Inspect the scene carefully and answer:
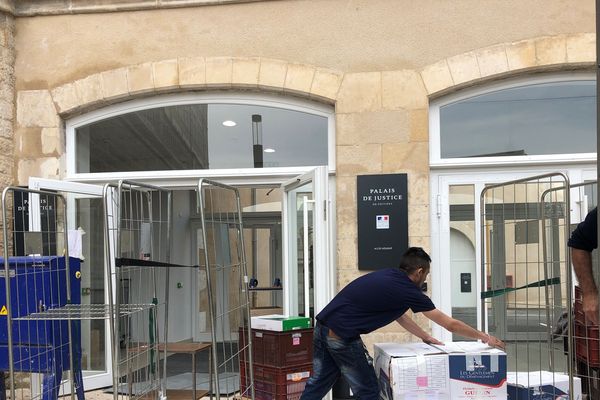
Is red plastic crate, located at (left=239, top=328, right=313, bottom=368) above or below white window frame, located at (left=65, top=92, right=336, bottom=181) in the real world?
below

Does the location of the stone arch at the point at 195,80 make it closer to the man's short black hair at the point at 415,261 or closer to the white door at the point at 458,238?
the white door at the point at 458,238

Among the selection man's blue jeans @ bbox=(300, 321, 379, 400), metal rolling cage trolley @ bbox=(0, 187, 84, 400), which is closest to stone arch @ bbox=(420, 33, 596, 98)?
man's blue jeans @ bbox=(300, 321, 379, 400)

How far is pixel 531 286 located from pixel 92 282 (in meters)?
Result: 4.60

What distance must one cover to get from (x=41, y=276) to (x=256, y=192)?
3512 millimetres

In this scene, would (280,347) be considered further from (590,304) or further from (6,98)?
(6,98)

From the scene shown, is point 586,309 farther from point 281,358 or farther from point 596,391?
point 281,358

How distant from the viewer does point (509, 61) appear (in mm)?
5590

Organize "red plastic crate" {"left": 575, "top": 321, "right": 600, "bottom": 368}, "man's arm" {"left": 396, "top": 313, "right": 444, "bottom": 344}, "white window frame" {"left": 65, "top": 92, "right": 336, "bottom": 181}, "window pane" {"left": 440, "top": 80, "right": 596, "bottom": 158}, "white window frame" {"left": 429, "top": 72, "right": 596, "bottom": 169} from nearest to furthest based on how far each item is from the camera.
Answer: "red plastic crate" {"left": 575, "top": 321, "right": 600, "bottom": 368}, "man's arm" {"left": 396, "top": 313, "right": 444, "bottom": 344}, "white window frame" {"left": 429, "top": 72, "right": 596, "bottom": 169}, "window pane" {"left": 440, "top": 80, "right": 596, "bottom": 158}, "white window frame" {"left": 65, "top": 92, "right": 336, "bottom": 181}

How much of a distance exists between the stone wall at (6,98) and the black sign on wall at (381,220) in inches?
147

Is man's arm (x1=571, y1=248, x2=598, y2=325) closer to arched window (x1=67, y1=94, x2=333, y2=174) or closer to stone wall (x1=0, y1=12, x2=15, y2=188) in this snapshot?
arched window (x1=67, y1=94, x2=333, y2=174)

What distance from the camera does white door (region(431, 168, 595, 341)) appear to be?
5.74 metres

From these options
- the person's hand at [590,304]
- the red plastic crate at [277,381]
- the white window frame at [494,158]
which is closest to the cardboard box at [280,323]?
the red plastic crate at [277,381]

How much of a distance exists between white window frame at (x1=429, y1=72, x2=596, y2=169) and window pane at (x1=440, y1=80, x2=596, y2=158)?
56mm

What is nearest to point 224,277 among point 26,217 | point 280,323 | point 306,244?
point 280,323
